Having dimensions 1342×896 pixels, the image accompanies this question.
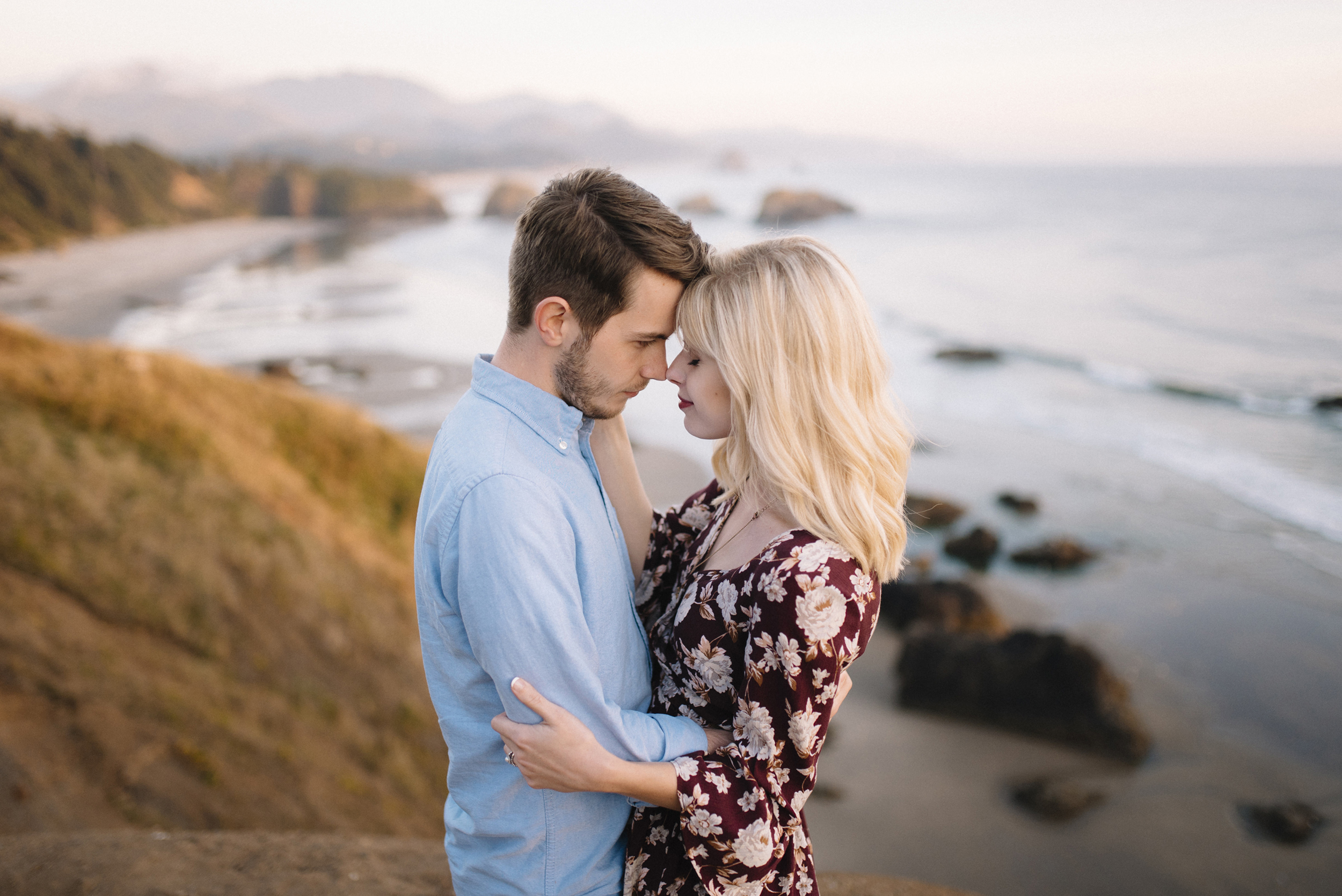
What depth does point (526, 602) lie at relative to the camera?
1.98 metres

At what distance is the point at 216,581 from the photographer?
8.26 meters

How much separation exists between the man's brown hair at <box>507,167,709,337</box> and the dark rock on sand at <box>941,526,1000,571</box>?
40.1 feet

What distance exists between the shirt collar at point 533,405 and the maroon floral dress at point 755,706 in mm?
642

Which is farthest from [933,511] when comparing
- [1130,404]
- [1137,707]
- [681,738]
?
[681,738]

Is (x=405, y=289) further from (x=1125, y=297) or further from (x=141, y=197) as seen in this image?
(x=1125, y=297)

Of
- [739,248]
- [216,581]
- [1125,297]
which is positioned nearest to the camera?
[739,248]

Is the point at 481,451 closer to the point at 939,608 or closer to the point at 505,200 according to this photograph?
the point at 939,608

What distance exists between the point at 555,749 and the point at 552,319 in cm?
122

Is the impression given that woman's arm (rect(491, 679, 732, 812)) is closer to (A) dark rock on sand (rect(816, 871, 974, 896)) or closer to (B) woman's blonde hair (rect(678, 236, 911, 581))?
(B) woman's blonde hair (rect(678, 236, 911, 581))

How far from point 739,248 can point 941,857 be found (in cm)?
728

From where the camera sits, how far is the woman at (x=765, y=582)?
7.11 ft

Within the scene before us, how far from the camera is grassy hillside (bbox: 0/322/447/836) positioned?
6.11 meters

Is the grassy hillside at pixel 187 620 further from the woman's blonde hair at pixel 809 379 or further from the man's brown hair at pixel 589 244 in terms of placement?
the woman's blonde hair at pixel 809 379

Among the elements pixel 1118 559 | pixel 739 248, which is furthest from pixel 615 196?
pixel 1118 559
